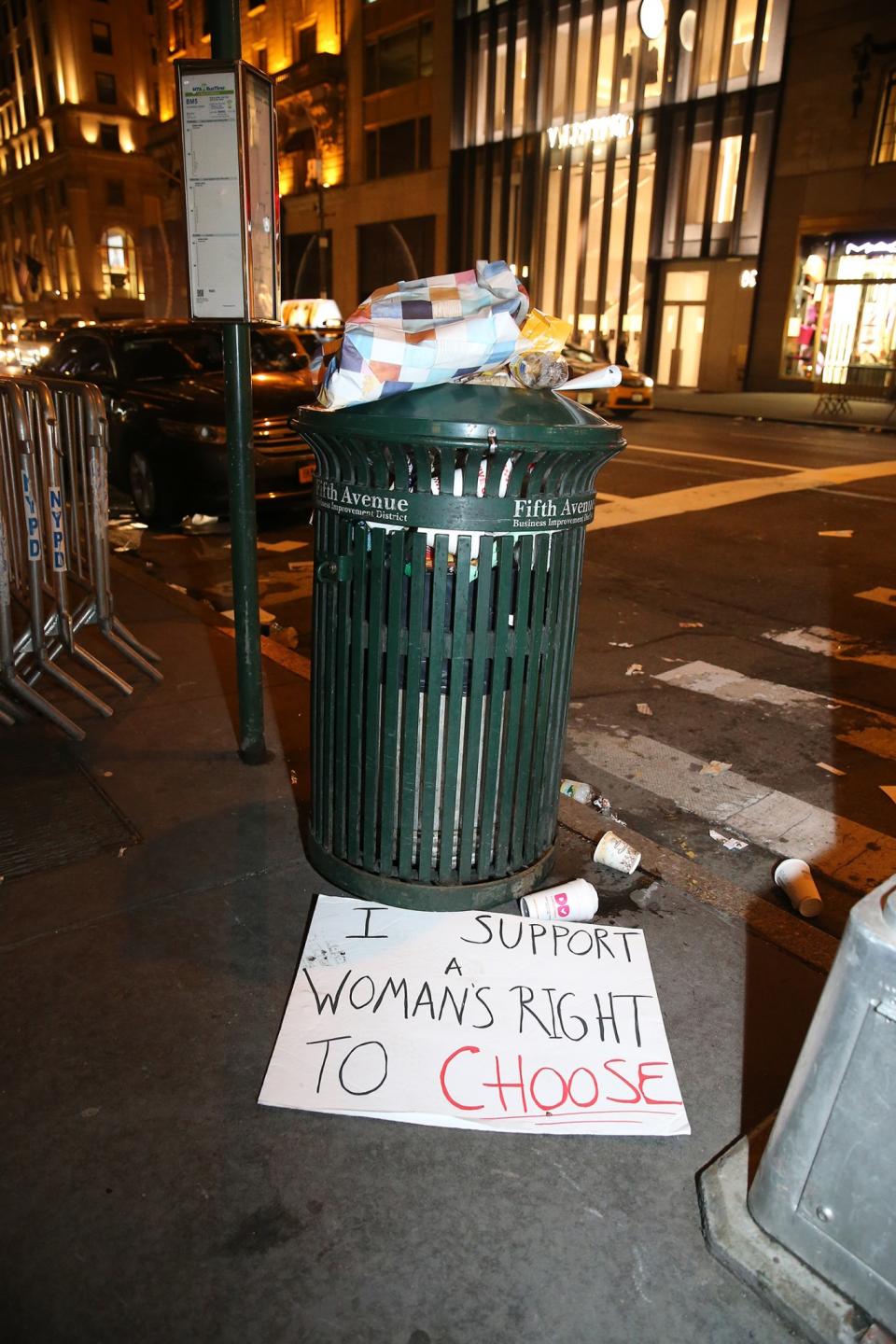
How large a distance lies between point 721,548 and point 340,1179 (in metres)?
7.10

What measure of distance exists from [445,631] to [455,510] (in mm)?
319

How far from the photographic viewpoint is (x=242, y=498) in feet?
11.5

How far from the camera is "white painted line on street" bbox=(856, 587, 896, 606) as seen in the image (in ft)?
22.1

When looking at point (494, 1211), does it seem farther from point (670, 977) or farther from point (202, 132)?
point (202, 132)

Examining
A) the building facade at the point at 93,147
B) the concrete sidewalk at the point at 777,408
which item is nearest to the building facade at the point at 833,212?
the concrete sidewalk at the point at 777,408

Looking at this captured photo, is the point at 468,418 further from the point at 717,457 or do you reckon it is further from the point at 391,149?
the point at 391,149

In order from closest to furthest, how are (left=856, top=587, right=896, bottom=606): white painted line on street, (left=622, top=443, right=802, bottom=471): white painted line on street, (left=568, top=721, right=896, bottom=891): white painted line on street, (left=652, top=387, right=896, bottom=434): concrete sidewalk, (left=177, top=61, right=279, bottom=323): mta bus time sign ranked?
(left=177, top=61, right=279, bottom=323): mta bus time sign < (left=568, top=721, right=896, bottom=891): white painted line on street < (left=856, top=587, right=896, bottom=606): white painted line on street < (left=622, top=443, right=802, bottom=471): white painted line on street < (left=652, top=387, right=896, bottom=434): concrete sidewalk

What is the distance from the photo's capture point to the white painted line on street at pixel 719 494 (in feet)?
31.2

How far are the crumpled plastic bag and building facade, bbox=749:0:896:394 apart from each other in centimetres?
2293

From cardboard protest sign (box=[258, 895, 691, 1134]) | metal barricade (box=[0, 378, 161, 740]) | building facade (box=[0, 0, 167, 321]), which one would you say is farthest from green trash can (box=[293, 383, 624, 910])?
building facade (box=[0, 0, 167, 321])

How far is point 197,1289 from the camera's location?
172 cm

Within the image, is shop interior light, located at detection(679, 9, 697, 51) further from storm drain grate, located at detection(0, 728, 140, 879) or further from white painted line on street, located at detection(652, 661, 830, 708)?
storm drain grate, located at detection(0, 728, 140, 879)

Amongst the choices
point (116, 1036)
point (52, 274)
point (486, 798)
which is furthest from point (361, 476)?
point (52, 274)

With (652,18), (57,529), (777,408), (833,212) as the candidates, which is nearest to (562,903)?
(57,529)
